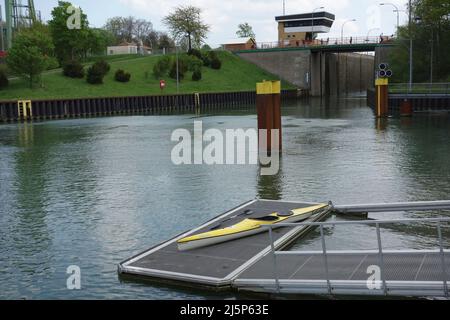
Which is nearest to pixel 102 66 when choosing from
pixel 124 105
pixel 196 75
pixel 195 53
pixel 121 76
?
pixel 121 76

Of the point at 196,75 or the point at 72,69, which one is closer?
the point at 72,69

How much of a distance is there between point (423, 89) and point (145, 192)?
48.4m

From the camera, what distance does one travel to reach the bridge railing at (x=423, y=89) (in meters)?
62.1

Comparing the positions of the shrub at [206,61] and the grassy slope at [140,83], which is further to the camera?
the shrub at [206,61]

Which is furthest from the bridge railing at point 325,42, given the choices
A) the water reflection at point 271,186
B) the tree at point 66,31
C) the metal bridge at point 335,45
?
the water reflection at point 271,186

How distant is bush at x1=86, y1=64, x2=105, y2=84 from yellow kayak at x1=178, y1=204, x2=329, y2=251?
246ft

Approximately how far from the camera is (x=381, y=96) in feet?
188

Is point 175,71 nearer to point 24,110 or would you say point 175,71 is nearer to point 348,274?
point 24,110

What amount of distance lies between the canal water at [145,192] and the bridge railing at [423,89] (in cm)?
1989

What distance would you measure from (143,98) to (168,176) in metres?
58.0

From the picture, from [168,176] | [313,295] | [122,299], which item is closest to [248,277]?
[313,295]

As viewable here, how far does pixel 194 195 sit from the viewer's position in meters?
22.6

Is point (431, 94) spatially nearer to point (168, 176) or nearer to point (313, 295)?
point (168, 176)

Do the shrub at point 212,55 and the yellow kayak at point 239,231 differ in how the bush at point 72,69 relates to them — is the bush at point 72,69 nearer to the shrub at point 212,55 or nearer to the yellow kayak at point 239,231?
the shrub at point 212,55
